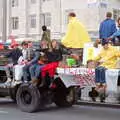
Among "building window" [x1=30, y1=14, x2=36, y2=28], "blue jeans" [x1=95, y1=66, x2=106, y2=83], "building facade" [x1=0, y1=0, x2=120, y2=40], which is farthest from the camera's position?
"building window" [x1=30, y1=14, x2=36, y2=28]

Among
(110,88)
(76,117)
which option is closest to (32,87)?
(76,117)

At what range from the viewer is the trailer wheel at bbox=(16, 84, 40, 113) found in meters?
14.3

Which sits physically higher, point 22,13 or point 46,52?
point 22,13

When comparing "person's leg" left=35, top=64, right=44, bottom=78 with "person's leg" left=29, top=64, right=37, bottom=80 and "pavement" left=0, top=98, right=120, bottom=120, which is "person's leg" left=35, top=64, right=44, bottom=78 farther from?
"pavement" left=0, top=98, right=120, bottom=120

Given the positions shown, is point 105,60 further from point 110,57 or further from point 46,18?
point 46,18

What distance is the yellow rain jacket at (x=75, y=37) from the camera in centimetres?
1486

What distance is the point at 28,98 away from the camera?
14.7 m

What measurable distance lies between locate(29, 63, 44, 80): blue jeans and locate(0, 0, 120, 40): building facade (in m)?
29.6

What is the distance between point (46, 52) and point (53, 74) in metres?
0.77

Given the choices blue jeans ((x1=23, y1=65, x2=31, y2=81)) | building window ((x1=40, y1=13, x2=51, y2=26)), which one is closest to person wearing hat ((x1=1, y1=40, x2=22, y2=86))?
blue jeans ((x1=23, y1=65, x2=31, y2=81))

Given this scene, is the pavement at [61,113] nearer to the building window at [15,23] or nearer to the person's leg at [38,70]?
the person's leg at [38,70]

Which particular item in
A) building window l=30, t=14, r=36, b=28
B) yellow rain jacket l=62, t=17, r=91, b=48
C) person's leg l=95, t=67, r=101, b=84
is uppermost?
building window l=30, t=14, r=36, b=28

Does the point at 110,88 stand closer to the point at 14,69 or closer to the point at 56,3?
the point at 14,69

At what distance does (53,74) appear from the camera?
46.6 ft
